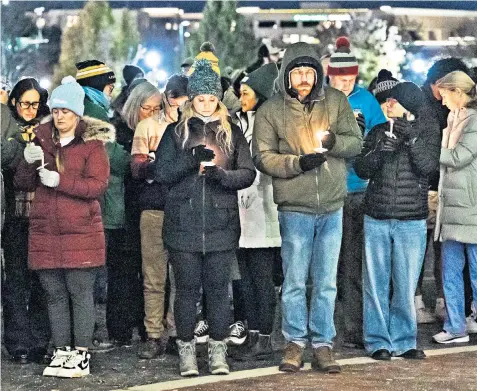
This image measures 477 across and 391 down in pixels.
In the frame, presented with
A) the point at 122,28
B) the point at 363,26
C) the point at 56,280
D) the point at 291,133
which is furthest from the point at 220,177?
the point at 122,28

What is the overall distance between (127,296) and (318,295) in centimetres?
170

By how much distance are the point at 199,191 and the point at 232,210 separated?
0.26 meters

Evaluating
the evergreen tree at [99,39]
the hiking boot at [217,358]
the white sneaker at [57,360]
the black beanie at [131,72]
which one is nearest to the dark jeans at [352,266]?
the hiking boot at [217,358]

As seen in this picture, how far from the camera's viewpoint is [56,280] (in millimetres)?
8906

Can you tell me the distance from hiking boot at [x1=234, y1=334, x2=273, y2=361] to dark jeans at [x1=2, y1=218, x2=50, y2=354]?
4.69 feet

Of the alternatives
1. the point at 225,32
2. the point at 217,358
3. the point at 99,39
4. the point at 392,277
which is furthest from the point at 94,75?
the point at 99,39

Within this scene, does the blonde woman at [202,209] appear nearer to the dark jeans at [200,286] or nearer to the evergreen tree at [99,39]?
the dark jeans at [200,286]

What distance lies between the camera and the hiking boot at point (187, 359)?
8.82 m

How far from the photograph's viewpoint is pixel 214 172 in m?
8.62

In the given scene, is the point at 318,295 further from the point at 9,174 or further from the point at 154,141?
the point at 9,174

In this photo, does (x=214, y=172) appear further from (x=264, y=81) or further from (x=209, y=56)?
(x=209, y=56)

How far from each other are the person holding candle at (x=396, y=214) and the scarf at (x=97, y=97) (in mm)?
1971

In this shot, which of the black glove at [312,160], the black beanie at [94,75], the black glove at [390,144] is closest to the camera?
the black glove at [312,160]

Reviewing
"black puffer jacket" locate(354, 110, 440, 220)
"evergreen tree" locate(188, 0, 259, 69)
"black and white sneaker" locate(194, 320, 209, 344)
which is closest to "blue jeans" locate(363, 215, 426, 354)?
"black puffer jacket" locate(354, 110, 440, 220)
